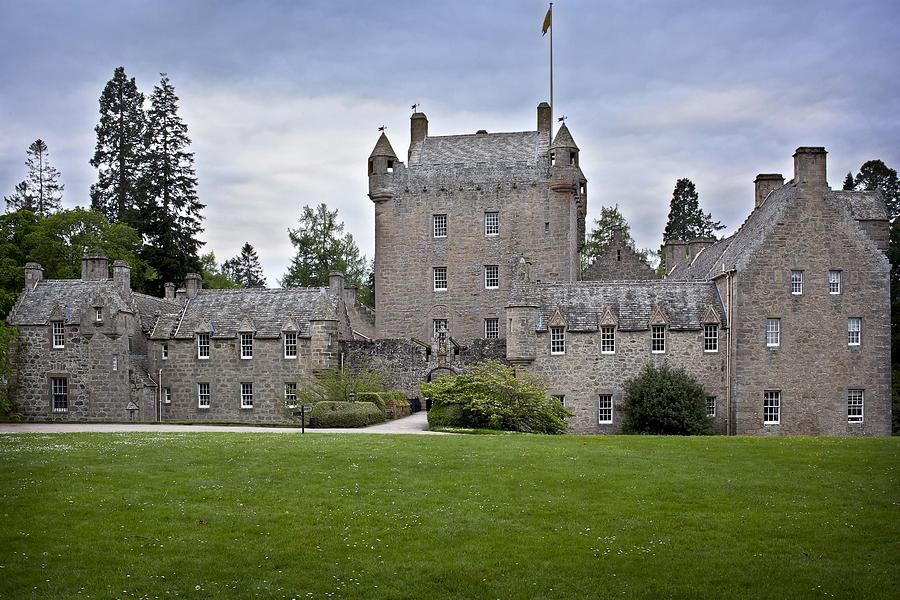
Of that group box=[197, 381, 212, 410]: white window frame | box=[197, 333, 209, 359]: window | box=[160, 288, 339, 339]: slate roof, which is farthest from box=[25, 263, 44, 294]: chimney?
box=[197, 381, 212, 410]: white window frame

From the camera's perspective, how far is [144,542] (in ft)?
42.7

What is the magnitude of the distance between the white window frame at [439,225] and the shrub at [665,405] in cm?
1663

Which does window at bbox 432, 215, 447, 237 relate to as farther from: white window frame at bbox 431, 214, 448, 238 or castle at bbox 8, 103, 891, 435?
castle at bbox 8, 103, 891, 435

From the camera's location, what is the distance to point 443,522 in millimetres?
14250

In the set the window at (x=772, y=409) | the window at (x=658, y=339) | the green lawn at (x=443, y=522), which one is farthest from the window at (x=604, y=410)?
the green lawn at (x=443, y=522)

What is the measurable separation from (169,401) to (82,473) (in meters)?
26.3

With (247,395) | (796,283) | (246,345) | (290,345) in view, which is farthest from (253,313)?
(796,283)

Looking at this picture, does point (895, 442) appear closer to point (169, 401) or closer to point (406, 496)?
point (406, 496)

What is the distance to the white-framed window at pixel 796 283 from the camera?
1501 inches

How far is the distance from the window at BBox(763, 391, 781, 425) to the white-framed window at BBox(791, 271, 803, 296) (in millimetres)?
4736

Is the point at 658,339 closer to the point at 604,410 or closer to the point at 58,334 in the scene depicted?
the point at 604,410

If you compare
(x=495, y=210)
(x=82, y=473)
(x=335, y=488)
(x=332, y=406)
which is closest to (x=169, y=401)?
(x=332, y=406)

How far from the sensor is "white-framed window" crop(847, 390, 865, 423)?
3809cm

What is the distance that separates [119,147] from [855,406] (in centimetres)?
4973
